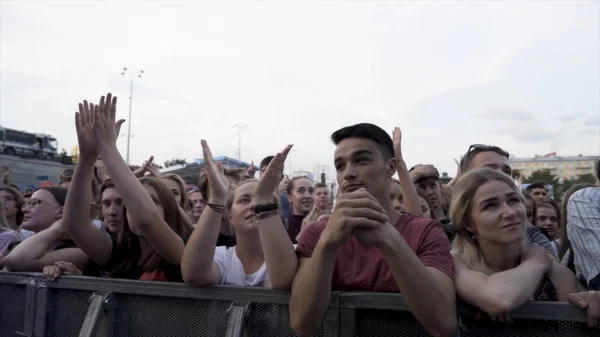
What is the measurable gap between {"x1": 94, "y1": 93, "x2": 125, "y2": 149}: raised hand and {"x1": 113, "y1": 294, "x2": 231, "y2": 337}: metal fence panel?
37.8 inches

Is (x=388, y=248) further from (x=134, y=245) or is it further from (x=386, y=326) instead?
(x=134, y=245)

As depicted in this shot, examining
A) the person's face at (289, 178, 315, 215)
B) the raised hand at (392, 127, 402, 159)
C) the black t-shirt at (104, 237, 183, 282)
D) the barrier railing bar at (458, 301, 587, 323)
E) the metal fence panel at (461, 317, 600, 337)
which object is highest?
the raised hand at (392, 127, 402, 159)

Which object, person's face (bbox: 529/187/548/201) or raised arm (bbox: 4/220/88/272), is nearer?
raised arm (bbox: 4/220/88/272)

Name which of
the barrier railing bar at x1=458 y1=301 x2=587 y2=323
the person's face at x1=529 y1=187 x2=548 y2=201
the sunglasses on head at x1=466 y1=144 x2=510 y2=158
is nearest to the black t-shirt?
the barrier railing bar at x1=458 y1=301 x2=587 y2=323

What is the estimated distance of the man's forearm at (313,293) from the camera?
1812mm

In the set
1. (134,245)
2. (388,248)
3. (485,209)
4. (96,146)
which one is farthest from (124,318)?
(485,209)

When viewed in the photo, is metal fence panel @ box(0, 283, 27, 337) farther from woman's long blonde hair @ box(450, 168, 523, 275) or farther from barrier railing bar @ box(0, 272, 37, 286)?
woman's long blonde hair @ box(450, 168, 523, 275)

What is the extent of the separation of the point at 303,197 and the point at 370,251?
11.8 feet

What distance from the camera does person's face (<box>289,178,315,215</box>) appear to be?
5.62 meters

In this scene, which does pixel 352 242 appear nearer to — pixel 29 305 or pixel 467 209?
pixel 467 209

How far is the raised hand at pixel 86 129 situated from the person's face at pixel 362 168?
5.29ft

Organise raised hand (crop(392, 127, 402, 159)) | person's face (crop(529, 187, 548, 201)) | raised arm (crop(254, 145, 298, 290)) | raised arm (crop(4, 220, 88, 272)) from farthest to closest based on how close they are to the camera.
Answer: person's face (crop(529, 187, 548, 201)) → raised hand (crop(392, 127, 402, 159)) → raised arm (crop(4, 220, 88, 272)) → raised arm (crop(254, 145, 298, 290))

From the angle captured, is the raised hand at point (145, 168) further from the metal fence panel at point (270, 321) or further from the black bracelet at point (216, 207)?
the metal fence panel at point (270, 321)

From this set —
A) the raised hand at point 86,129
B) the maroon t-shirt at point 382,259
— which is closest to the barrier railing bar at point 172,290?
the maroon t-shirt at point 382,259
